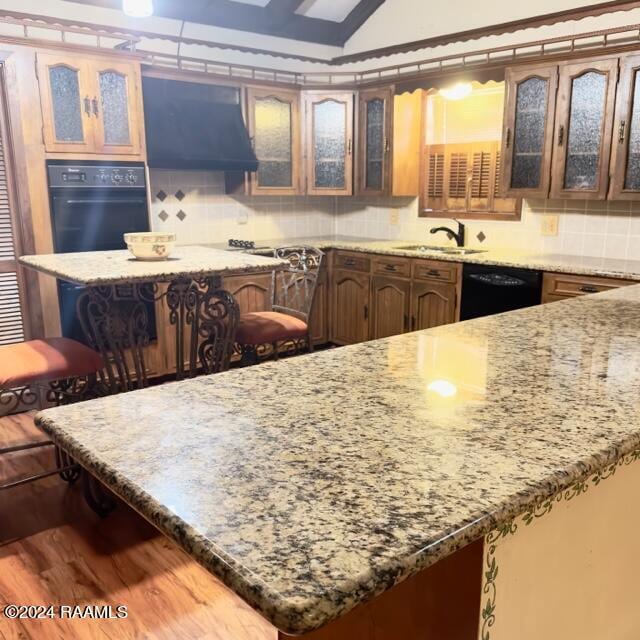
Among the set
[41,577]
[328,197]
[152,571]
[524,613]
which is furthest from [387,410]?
[328,197]

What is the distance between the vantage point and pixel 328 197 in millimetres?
5602

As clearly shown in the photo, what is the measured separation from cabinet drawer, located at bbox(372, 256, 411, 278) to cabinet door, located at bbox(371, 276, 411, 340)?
0.15 feet

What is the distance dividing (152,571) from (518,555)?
1.64 m

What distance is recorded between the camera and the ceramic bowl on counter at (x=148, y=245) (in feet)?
9.29

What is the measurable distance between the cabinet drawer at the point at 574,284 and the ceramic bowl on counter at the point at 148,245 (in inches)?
82.3

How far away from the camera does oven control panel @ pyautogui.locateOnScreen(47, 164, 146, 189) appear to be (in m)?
3.56

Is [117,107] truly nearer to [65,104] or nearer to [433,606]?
[65,104]

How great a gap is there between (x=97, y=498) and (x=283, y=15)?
3.89 metres

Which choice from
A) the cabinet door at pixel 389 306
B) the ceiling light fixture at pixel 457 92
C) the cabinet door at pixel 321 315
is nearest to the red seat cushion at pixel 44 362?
the cabinet door at pixel 389 306

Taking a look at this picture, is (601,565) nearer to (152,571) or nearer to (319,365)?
(319,365)

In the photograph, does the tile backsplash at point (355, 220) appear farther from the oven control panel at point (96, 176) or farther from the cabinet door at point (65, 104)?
the cabinet door at point (65, 104)

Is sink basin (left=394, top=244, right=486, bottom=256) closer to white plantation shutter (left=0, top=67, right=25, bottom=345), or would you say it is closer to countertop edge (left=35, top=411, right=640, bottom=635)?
white plantation shutter (left=0, top=67, right=25, bottom=345)

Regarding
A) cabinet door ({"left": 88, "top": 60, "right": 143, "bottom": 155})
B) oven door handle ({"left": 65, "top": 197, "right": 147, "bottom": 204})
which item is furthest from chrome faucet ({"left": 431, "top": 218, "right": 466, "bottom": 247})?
cabinet door ({"left": 88, "top": 60, "right": 143, "bottom": 155})

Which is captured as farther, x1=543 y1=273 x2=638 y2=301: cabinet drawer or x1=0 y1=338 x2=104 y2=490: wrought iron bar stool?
x1=543 y1=273 x2=638 y2=301: cabinet drawer
